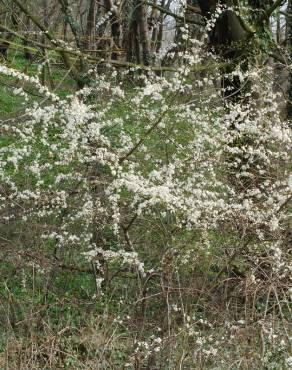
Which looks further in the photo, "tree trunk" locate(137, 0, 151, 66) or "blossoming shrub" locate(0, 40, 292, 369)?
"tree trunk" locate(137, 0, 151, 66)

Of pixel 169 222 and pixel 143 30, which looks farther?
pixel 143 30

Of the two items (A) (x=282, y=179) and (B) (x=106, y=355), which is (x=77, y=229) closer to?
(B) (x=106, y=355)

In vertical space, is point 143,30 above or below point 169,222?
above

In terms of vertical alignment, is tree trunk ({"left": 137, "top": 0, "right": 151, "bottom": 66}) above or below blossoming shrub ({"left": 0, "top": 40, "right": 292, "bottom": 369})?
above

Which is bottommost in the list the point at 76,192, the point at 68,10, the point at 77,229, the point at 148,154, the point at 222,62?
the point at 77,229

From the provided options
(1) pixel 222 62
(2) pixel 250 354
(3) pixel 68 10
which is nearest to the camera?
(2) pixel 250 354

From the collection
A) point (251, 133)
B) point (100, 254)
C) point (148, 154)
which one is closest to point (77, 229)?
point (100, 254)

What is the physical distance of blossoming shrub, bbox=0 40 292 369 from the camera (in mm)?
4445

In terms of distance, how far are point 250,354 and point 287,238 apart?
1701mm

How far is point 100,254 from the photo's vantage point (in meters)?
5.77

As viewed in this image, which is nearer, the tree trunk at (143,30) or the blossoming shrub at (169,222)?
the blossoming shrub at (169,222)

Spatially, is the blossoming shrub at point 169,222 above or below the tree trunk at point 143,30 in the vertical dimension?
below

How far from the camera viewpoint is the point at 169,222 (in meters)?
5.54

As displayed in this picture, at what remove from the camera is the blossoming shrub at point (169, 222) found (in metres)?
4.45
